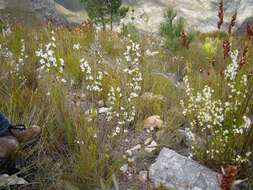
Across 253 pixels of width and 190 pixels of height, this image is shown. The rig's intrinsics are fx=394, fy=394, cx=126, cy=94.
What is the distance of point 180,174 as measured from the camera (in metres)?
2.88

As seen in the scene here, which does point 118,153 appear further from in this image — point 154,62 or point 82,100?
point 154,62

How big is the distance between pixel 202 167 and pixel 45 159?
1157 mm

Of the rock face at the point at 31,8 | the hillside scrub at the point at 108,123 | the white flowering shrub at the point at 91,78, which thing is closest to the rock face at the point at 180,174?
the hillside scrub at the point at 108,123

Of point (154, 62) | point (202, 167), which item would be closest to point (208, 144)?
point (202, 167)

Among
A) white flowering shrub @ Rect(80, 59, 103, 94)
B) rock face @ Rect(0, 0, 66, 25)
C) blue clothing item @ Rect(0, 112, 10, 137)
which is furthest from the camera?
rock face @ Rect(0, 0, 66, 25)

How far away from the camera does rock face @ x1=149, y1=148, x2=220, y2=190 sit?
2801mm

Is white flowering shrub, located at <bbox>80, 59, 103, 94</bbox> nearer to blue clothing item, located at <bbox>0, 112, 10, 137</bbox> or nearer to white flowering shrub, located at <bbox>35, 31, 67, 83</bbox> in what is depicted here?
white flowering shrub, located at <bbox>35, 31, 67, 83</bbox>

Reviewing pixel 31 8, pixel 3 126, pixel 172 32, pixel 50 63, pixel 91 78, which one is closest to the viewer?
pixel 3 126

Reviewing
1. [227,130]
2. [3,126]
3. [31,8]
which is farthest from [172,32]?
[31,8]

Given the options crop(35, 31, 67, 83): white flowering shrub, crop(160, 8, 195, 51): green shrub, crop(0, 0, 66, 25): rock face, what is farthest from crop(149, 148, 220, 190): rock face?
crop(0, 0, 66, 25): rock face

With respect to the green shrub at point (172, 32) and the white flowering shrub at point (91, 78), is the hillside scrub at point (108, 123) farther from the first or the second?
the green shrub at point (172, 32)

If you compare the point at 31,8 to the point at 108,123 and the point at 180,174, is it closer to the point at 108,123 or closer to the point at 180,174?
the point at 108,123

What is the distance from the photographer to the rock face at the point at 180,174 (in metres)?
2.80

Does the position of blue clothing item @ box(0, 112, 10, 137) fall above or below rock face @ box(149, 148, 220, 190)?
above
